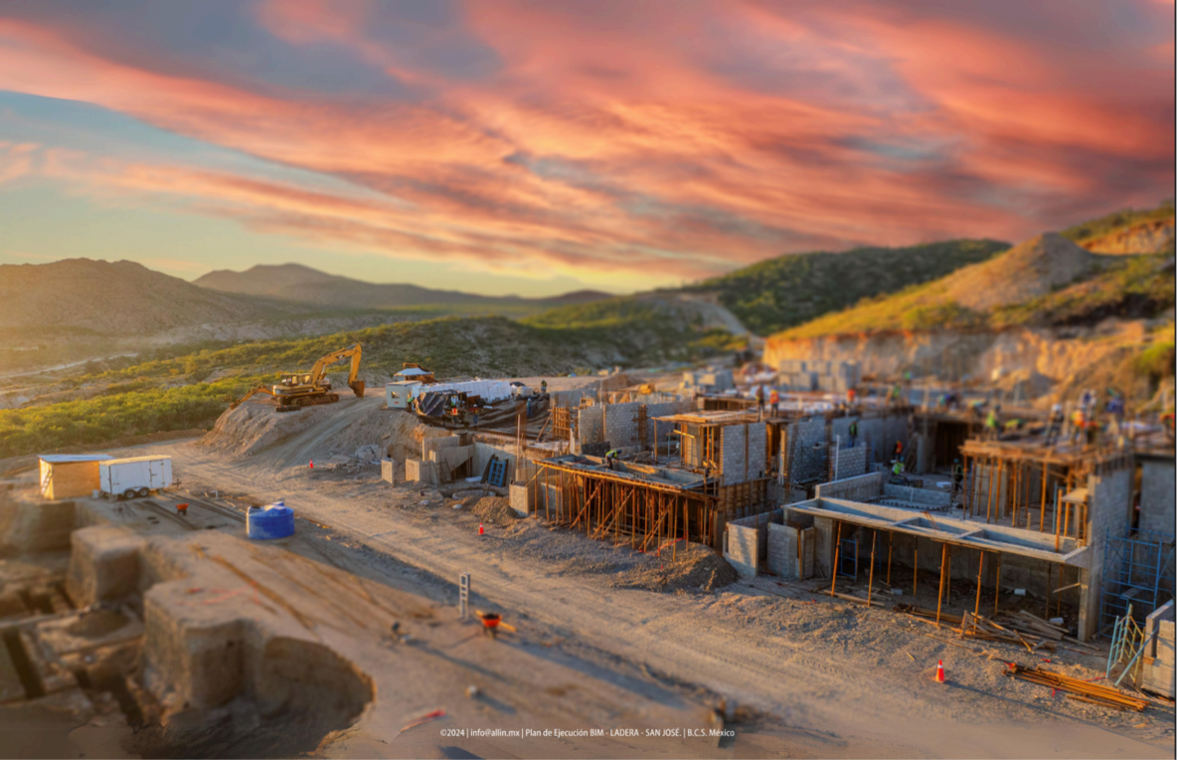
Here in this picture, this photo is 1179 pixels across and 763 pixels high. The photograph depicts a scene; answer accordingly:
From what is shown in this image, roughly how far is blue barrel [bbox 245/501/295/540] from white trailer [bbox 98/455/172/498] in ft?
11.2

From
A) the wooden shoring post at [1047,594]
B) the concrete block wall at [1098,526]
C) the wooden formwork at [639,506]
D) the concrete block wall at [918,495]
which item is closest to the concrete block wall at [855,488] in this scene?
the concrete block wall at [918,495]

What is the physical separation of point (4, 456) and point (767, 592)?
31.1m

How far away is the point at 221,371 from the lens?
39.5 metres

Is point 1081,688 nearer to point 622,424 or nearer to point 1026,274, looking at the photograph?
point 622,424

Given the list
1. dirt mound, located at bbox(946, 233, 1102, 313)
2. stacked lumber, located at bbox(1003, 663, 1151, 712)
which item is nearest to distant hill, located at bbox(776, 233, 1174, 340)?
dirt mound, located at bbox(946, 233, 1102, 313)

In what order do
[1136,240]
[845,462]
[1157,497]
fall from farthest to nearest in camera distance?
[1136,240]
[845,462]
[1157,497]

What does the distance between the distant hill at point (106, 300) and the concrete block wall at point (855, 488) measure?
3382cm

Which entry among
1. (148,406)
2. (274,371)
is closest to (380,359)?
(274,371)

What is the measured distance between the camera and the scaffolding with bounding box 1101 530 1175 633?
16297mm

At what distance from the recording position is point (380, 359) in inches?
1633

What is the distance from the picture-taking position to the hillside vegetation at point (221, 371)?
3022cm

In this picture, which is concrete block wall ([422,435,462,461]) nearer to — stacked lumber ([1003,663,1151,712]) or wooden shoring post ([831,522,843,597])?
wooden shoring post ([831,522,843,597])

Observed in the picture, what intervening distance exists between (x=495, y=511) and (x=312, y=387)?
19305mm

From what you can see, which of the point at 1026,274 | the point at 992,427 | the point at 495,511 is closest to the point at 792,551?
the point at 992,427
